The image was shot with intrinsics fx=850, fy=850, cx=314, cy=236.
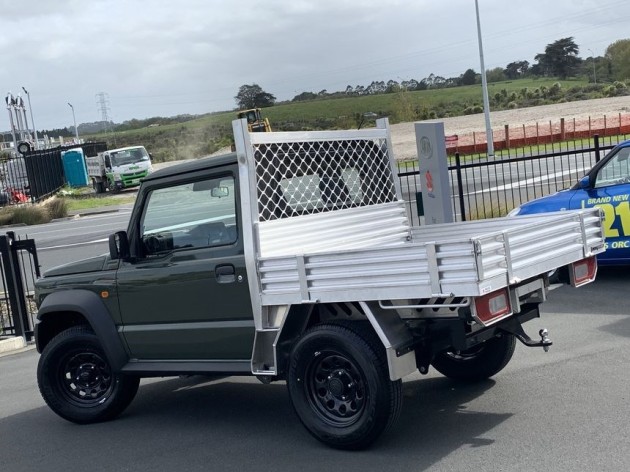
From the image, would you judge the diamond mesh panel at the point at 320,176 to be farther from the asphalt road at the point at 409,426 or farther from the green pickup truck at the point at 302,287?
the asphalt road at the point at 409,426

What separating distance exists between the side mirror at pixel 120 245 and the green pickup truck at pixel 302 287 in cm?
2

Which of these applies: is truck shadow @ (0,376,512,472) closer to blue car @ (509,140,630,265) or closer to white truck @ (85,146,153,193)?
blue car @ (509,140,630,265)

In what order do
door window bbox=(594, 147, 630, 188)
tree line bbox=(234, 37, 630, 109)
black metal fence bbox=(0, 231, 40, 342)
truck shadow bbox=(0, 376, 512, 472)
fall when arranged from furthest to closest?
tree line bbox=(234, 37, 630, 109) < black metal fence bbox=(0, 231, 40, 342) < door window bbox=(594, 147, 630, 188) < truck shadow bbox=(0, 376, 512, 472)

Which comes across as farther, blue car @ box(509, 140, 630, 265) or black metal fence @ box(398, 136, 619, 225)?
black metal fence @ box(398, 136, 619, 225)

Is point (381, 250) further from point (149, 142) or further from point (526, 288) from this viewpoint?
point (149, 142)

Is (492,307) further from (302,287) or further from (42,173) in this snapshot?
(42,173)

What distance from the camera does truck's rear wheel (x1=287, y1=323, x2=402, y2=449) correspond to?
17.5 feet

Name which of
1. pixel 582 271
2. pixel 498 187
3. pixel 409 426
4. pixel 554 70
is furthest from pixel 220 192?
pixel 554 70

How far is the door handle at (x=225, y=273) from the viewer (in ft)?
19.9

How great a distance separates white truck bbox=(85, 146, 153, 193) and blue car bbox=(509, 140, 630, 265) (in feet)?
114

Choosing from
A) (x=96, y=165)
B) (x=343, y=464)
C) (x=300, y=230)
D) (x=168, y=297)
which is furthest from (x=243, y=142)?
(x=96, y=165)

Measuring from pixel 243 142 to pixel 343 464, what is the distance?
90.3 inches

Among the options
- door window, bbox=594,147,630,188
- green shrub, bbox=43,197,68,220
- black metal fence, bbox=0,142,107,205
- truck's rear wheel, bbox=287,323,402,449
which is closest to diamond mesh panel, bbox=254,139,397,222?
truck's rear wheel, bbox=287,323,402,449

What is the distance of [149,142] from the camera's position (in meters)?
69.8
